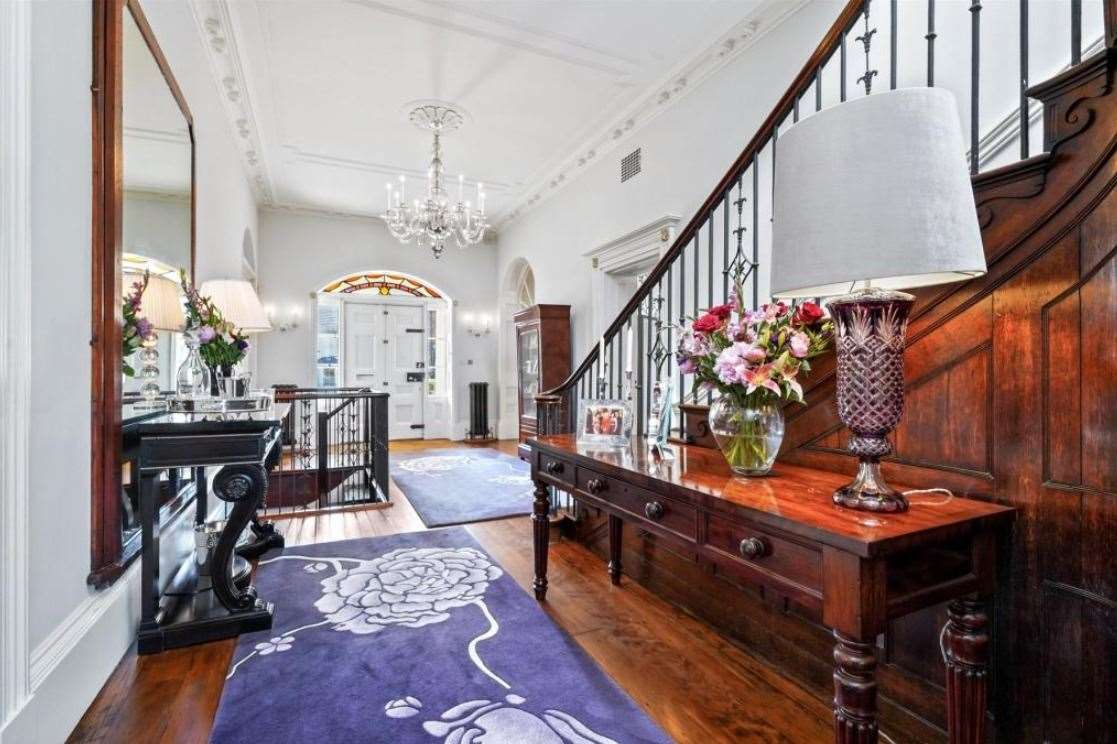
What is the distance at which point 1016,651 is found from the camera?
1.25 m

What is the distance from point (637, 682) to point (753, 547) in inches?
36.4

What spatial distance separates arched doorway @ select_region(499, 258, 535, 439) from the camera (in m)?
8.77

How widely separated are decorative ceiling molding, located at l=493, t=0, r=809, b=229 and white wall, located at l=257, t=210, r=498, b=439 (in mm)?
2303

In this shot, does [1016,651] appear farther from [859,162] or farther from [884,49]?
[884,49]

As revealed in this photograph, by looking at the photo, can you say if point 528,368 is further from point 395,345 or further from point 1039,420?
point 1039,420

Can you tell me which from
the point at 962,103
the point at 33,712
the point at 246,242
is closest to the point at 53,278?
the point at 33,712

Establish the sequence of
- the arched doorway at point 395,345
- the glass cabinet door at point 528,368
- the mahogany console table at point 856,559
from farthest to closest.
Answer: the arched doorway at point 395,345, the glass cabinet door at point 528,368, the mahogany console table at point 856,559

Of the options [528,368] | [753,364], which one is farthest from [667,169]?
[753,364]

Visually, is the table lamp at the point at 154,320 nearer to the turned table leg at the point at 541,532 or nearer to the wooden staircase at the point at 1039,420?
the turned table leg at the point at 541,532

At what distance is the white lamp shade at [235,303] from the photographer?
11.7ft

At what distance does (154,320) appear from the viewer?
237 cm

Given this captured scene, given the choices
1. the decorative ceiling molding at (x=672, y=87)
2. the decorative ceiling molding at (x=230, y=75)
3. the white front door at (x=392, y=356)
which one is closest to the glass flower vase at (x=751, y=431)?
the decorative ceiling molding at (x=672, y=87)

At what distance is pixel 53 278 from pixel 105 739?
133 centimetres

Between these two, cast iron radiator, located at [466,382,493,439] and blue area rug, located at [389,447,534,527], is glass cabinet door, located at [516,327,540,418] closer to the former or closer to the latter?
blue area rug, located at [389,447,534,527]
